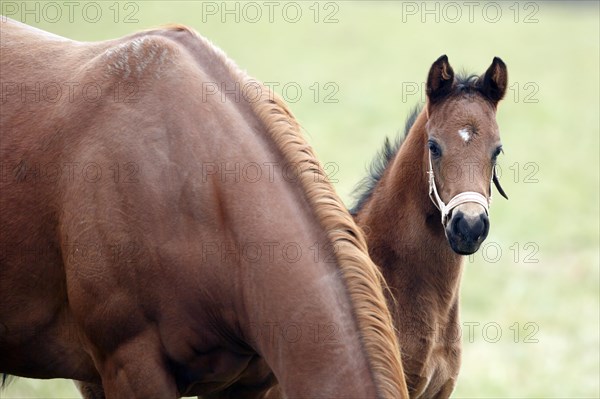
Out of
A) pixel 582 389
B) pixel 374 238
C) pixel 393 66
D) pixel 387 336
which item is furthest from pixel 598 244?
pixel 393 66

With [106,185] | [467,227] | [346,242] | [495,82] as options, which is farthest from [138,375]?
[495,82]

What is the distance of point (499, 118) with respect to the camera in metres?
22.0

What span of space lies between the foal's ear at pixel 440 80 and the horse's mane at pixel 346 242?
135 centimetres

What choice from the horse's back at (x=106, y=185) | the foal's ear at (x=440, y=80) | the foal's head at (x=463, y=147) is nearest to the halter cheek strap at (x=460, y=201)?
the foal's head at (x=463, y=147)

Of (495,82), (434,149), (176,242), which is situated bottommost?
(434,149)

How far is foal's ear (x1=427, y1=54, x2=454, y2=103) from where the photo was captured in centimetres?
515

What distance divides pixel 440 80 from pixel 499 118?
57.1 ft

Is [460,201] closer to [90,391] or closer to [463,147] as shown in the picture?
[463,147]

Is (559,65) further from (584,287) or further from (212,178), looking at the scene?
(212,178)

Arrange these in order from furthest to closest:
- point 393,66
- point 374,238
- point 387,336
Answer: point 393,66 → point 374,238 → point 387,336

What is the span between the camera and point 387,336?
11.8 feet

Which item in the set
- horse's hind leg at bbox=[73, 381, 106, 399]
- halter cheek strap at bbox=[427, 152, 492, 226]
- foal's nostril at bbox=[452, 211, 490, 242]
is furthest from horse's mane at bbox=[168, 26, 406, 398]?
horse's hind leg at bbox=[73, 381, 106, 399]

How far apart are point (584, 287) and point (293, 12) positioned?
23.9m

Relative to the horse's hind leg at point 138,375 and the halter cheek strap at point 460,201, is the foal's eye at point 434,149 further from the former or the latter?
the horse's hind leg at point 138,375
